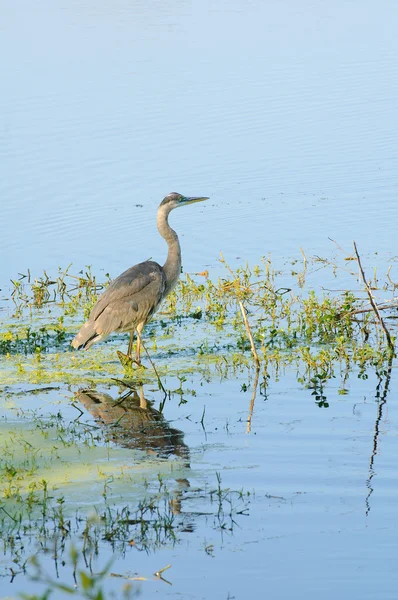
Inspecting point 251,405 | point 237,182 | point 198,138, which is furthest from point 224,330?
point 198,138

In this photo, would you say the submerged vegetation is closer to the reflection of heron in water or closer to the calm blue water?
the reflection of heron in water

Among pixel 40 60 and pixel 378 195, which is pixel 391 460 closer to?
pixel 378 195

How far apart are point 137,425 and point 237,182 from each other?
9.92 metres

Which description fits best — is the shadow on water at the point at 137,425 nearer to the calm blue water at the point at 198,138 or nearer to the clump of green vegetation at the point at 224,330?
the clump of green vegetation at the point at 224,330

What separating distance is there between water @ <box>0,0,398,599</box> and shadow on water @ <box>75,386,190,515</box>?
16 cm

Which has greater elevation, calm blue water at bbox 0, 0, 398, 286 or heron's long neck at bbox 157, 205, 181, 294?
calm blue water at bbox 0, 0, 398, 286

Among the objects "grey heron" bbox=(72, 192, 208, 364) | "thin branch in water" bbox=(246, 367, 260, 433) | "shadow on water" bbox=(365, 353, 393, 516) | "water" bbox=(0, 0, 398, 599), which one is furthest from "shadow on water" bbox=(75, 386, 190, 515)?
"shadow on water" bbox=(365, 353, 393, 516)

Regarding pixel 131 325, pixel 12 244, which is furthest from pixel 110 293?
pixel 12 244

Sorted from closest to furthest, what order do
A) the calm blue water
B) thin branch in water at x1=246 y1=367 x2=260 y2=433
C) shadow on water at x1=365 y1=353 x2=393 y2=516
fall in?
shadow on water at x1=365 y1=353 x2=393 y2=516
thin branch in water at x1=246 y1=367 x2=260 y2=433
the calm blue water

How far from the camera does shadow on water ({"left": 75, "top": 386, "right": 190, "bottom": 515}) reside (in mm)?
7539

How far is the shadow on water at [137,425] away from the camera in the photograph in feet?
24.7

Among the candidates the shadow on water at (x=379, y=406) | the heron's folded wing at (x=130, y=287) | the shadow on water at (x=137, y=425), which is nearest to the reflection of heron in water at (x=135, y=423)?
the shadow on water at (x=137, y=425)

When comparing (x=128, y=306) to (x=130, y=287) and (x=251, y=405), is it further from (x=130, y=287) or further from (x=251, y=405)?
(x=251, y=405)

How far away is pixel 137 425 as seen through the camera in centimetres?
826
